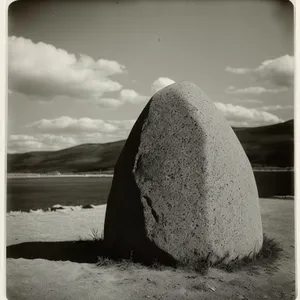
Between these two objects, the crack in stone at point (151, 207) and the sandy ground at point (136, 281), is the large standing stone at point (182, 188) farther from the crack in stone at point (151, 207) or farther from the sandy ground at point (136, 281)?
the sandy ground at point (136, 281)

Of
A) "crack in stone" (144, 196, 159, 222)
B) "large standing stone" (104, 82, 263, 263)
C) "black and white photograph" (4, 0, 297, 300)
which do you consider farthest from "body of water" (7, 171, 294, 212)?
"crack in stone" (144, 196, 159, 222)

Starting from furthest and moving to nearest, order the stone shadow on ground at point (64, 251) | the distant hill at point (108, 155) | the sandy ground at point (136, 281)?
1. the distant hill at point (108, 155)
2. the stone shadow on ground at point (64, 251)
3. the sandy ground at point (136, 281)

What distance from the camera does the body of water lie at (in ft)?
17.7

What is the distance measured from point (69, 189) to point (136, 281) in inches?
154

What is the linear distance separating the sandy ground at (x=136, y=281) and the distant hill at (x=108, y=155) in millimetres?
675

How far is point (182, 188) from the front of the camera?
4336mm

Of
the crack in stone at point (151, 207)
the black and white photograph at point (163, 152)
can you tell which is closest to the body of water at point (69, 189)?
the black and white photograph at point (163, 152)

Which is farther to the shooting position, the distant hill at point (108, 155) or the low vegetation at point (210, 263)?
the distant hill at point (108, 155)

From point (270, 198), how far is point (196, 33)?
272 centimetres

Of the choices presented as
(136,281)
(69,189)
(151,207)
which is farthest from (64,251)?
(69,189)

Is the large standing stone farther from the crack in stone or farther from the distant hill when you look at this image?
the distant hill

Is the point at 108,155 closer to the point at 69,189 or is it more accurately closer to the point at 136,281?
the point at 69,189

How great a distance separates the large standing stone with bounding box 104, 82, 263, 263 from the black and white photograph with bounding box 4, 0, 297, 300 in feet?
0.04

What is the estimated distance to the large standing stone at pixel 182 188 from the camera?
4.31 metres
